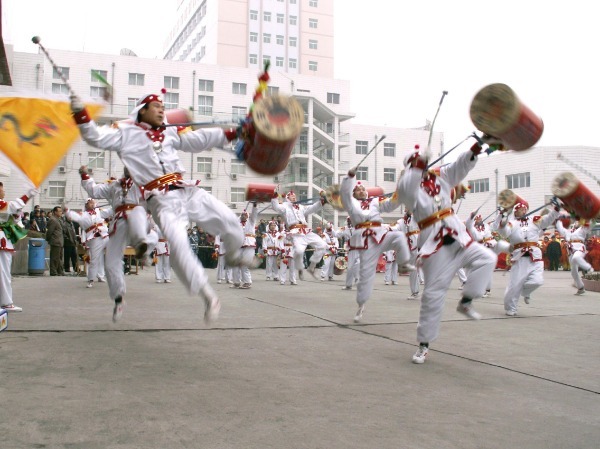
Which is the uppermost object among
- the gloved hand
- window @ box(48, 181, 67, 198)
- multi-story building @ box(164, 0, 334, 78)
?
multi-story building @ box(164, 0, 334, 78)

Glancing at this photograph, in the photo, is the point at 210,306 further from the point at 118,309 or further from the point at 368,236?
the point at 368,236

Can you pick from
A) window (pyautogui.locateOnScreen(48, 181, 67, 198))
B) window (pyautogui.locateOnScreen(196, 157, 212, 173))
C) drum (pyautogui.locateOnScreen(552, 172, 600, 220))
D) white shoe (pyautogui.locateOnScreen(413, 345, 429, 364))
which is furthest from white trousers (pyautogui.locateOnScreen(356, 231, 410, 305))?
window (pyautogui.locateOnScreen(48, 181, 67, 198))

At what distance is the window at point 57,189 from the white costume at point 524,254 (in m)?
38.5

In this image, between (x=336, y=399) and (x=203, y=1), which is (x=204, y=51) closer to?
(x=203, y=1)

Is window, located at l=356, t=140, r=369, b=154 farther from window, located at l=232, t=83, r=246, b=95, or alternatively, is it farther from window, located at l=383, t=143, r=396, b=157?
window, located at l=232, t=83, r=246, b=95

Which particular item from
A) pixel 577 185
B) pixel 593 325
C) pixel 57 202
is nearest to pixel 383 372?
pixel 577 185

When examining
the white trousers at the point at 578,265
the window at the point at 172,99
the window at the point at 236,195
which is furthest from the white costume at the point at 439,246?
the window at the point at 172,99

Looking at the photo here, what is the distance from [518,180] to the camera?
157 ft

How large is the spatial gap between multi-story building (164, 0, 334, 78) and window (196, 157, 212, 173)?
22248 millimetres

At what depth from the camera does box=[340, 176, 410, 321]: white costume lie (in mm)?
8008

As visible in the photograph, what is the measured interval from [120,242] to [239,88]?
44.9 m

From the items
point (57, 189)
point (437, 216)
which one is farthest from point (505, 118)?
point (57, 189)

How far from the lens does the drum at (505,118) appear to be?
5.16m

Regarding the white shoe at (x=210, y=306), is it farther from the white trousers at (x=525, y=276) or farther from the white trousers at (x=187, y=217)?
the white trousers at (x=525, y=276)
